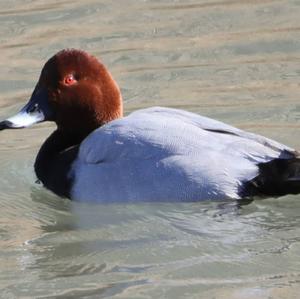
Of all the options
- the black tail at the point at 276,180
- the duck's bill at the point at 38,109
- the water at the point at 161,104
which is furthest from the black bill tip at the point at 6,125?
the black tail at the point at 276,180

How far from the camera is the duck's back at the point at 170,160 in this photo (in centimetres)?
624

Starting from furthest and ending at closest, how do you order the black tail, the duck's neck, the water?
the duck's neck < the black tail < the water

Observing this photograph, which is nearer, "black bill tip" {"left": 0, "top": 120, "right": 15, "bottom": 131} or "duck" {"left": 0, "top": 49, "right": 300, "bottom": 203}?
"duck" {"left": 0, "top": 49, "right": 300, "bottom": 203}

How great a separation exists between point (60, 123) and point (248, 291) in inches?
84.3

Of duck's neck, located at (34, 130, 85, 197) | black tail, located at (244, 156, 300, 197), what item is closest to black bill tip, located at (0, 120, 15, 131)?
duck's neck, located at (34, 130, 85, 197)

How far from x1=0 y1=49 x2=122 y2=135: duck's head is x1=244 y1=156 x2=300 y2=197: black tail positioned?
1.05 meters

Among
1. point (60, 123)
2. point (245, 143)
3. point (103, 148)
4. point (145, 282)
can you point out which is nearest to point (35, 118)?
point (60, 123)

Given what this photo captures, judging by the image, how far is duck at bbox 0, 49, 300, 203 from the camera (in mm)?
6238

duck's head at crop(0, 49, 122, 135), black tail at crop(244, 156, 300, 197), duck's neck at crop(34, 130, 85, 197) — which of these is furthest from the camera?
duck's head at crop(0, 49, 122, 135)

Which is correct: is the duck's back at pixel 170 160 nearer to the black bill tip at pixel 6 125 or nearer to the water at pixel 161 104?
the water at pixel 161 104

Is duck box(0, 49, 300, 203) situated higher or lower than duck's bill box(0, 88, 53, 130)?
lower

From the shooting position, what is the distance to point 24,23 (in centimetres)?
984

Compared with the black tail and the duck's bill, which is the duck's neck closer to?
the duck's bill

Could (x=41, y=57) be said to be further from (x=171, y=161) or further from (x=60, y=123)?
(x=171, y=161)
